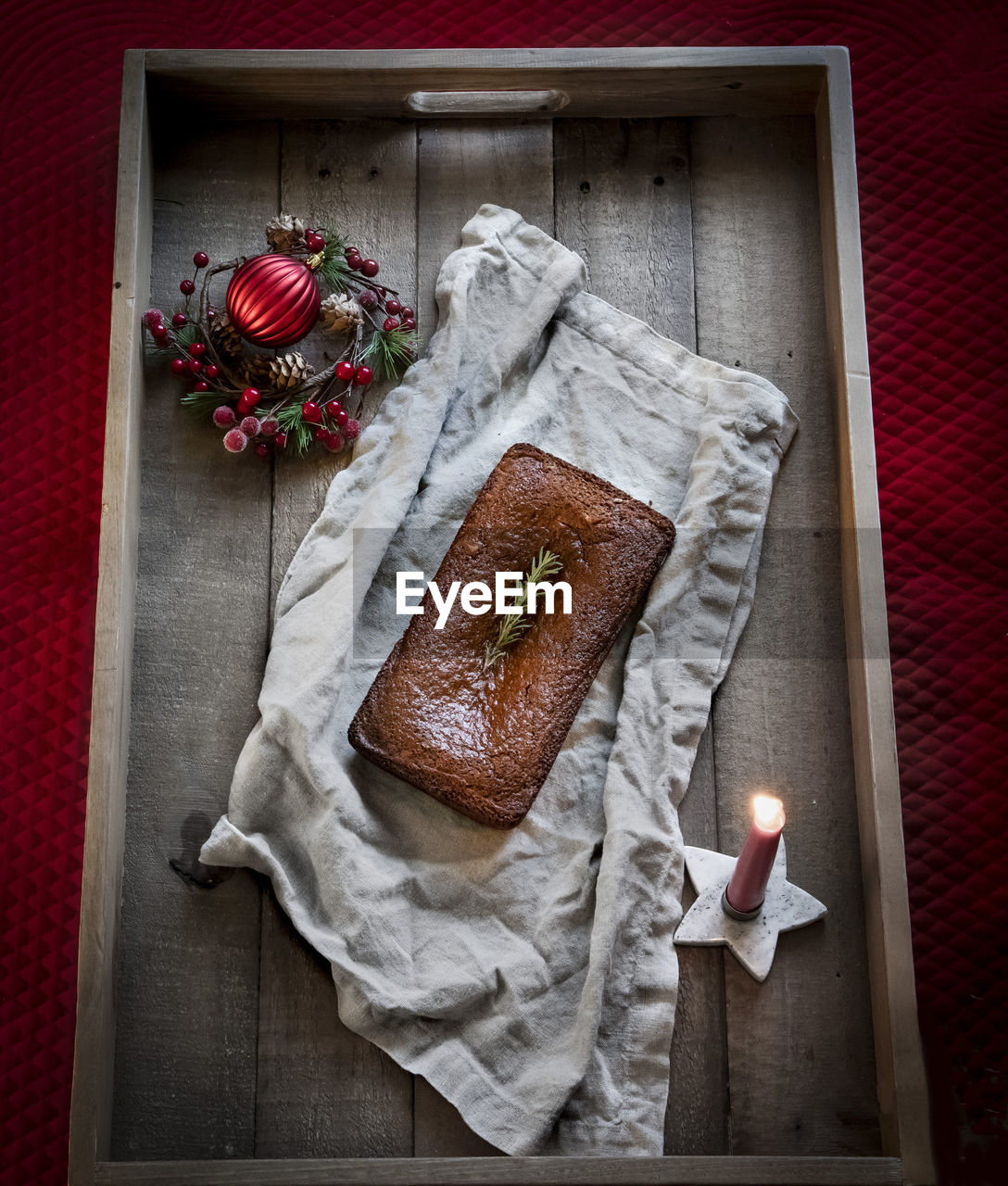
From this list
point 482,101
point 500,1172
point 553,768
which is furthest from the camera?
point 482,101

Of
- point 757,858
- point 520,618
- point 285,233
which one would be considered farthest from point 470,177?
point 757,858

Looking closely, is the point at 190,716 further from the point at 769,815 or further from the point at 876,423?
the point at 876,423

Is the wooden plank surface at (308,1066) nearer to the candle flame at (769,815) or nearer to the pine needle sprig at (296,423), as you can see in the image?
the pine needle sprig at (296,423)

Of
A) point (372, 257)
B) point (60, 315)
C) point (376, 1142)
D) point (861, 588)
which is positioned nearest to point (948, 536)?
point (861, 588)

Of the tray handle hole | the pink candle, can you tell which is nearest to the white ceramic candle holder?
the pink candle

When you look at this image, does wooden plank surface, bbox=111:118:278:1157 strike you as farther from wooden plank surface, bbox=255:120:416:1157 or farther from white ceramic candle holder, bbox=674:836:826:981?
white ceramic candle holder, bbox=674:836:826:981
